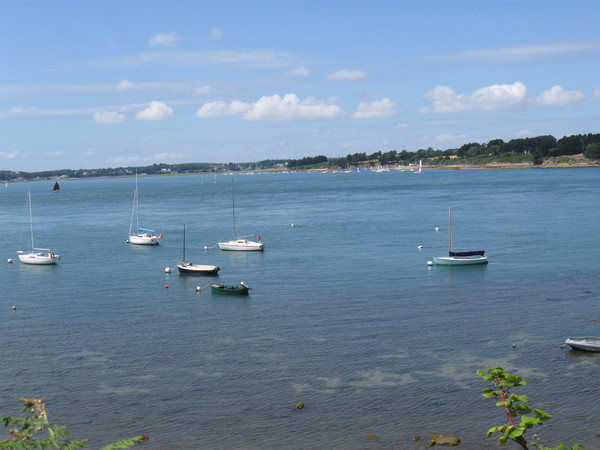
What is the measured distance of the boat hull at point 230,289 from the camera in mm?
66188

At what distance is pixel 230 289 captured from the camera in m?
66.7

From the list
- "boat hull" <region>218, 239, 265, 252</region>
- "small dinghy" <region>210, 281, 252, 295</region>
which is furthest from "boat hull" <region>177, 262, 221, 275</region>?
"boat hull" <region>218, 239, 265, 252</region>

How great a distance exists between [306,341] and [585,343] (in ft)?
64.3

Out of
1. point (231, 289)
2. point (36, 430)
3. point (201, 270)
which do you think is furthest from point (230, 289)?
point (36, 430)

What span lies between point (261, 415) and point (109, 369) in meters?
13.4

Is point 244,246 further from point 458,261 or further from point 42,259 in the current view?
point 458,261

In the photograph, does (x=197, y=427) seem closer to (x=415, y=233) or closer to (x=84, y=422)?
(x=84, y=422)

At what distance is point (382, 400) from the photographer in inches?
1528

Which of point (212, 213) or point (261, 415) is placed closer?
point (261, 415)

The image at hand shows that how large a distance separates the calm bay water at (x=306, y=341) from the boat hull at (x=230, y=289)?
85cm

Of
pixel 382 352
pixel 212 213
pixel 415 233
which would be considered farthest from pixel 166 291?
pixel 212 213

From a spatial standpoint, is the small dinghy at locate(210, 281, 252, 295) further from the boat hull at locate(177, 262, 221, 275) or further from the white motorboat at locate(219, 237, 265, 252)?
the white motorboat at locate(219, 237, 265, 252)

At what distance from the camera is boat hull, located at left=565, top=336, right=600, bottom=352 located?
45.2 meters

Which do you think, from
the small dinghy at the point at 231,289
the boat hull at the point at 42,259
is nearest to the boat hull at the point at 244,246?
the boat hull at the point at 42,259
